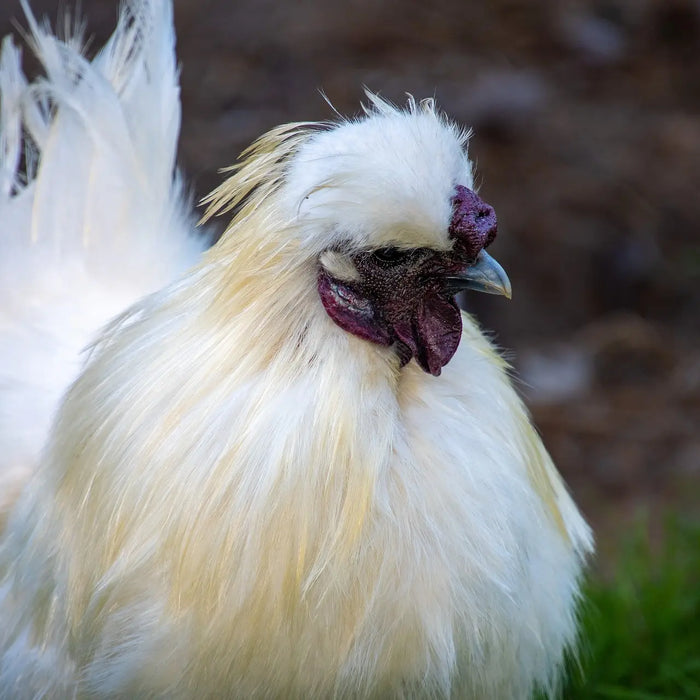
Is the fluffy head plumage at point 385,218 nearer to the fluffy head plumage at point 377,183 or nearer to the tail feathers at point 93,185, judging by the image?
the fluffy head plumage at point 377,183

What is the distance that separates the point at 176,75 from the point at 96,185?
46 centimetres

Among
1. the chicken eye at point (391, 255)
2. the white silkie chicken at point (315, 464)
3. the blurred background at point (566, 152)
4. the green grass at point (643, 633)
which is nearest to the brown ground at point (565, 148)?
the blurred background at point (566, 152)

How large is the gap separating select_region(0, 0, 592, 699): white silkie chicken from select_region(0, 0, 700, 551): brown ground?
2.45 meters

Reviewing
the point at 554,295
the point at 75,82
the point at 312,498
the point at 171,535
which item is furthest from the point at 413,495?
the point at 554,295

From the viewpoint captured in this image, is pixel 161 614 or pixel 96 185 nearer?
pixel 161 614

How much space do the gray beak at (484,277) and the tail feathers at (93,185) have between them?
133 centimetres

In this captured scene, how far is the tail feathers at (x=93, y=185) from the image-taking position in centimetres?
339

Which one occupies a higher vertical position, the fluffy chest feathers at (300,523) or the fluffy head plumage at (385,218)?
the fluffy head plumage at (385,218)

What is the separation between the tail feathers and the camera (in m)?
3.39

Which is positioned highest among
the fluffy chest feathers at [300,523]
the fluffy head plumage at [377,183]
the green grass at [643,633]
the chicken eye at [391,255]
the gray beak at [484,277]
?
the fluffy head plumage at [377,183]

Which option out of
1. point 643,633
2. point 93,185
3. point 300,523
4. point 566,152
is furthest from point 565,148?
point 300,523

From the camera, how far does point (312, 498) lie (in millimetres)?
2256

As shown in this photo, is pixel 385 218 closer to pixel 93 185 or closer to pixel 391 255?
pixel 391 255

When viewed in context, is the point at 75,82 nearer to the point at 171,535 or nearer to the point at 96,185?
the point at 96,185
